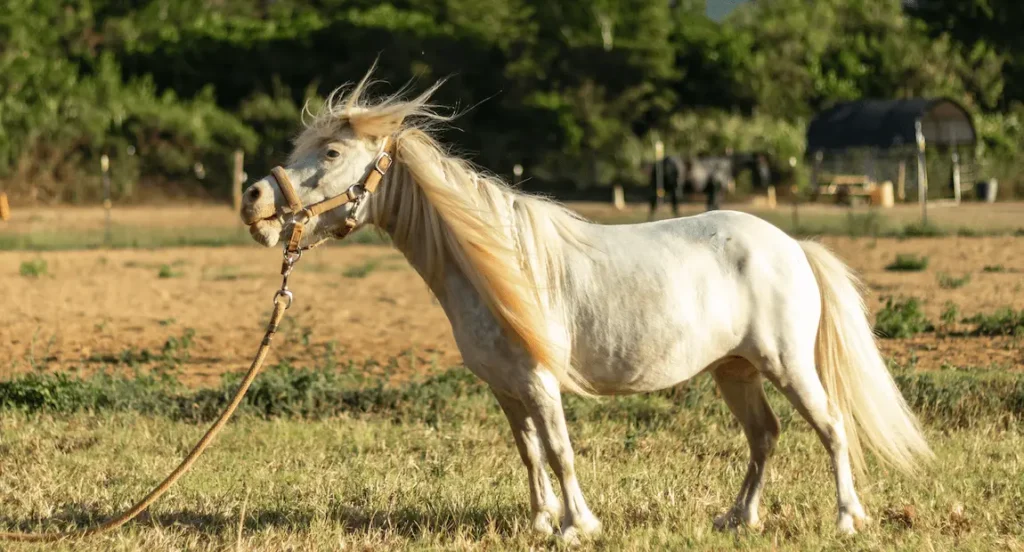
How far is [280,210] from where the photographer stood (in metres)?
5.16

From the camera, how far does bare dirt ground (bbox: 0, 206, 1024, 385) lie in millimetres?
10430

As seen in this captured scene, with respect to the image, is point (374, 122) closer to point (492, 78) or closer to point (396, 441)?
point (396, 441)

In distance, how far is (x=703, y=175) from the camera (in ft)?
114

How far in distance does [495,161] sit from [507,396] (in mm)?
39120

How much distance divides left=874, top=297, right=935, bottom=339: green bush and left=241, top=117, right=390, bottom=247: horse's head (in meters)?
6.08

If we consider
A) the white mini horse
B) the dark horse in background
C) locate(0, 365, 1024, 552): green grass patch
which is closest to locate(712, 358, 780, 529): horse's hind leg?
the white mini horse

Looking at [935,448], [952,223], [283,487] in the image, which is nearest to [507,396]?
[283,487]

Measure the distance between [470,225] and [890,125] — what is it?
3658 cm

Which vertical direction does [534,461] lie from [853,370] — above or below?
below

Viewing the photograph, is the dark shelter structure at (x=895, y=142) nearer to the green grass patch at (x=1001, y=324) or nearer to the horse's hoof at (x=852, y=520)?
the green grass patch at (x=1001, y=324)

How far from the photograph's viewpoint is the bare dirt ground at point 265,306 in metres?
10.4

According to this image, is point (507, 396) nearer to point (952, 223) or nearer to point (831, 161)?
point (952, 223)

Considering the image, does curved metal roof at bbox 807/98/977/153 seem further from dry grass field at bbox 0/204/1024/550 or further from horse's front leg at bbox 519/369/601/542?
horse's front leg at bbox 519/369/601/542

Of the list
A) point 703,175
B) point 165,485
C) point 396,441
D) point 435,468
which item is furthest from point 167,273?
point 703,175
